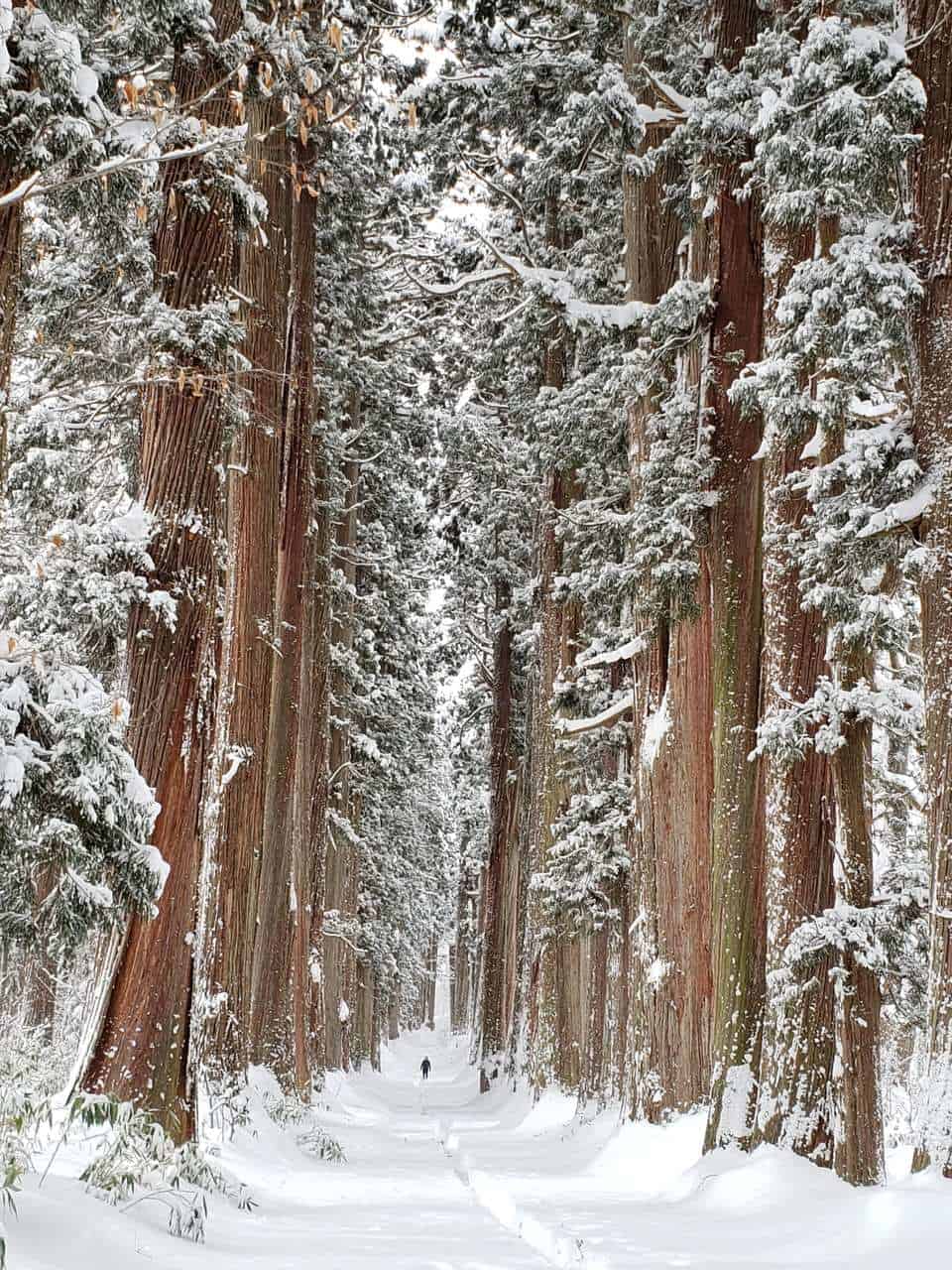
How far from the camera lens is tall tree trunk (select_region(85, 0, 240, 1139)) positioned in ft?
23.2

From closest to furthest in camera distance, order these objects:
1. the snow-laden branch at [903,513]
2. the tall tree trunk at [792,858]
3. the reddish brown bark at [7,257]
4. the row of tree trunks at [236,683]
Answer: the reddish brown bark at [7,257], the row of tree trunks at [236,683], the snow-laden branch at [903,513], the tall tree trunk at [792,858]

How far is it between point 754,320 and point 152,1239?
9.15 meters

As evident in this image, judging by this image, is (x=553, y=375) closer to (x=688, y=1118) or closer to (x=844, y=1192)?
(x=688, y=1118)

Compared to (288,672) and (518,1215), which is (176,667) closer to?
(518,1215)

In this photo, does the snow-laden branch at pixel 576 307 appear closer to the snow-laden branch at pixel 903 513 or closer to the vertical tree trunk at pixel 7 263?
the snow-laden branch at pixel 903 513

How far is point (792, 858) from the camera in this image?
8859mm

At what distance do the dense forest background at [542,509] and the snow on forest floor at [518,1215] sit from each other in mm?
352

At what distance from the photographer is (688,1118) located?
10.8 meters

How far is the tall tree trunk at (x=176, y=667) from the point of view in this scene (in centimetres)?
707

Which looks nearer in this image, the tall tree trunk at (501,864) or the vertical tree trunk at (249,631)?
the vertical tree trunk at (249,631)

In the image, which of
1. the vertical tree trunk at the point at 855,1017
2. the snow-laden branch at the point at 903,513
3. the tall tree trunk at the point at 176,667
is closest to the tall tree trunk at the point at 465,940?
the vertical tree trunk at the point at 855,1017

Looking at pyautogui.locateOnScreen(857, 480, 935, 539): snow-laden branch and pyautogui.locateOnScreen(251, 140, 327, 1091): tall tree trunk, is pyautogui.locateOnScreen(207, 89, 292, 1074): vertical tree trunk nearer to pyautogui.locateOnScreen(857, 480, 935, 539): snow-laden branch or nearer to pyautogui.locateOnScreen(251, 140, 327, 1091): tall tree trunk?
pyautogui.locateOnScreen(251, 140, 327, 1091): tall tree trunk

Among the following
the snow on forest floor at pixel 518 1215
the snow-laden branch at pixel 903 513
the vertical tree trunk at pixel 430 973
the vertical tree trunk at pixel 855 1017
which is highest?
the snow-laden branch at pixel 903 513

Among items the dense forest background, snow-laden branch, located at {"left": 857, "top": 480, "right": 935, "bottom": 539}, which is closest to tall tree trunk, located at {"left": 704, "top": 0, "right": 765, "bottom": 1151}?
the dense forest background
